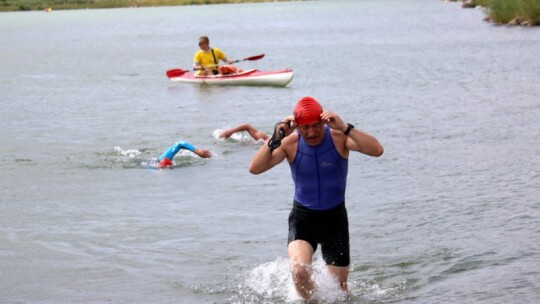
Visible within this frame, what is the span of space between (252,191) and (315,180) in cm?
668

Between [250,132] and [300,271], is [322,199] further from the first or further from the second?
[250,132]

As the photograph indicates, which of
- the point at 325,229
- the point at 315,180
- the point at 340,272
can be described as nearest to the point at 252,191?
the point at 340,272

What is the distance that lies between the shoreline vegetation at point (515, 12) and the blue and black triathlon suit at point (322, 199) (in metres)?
40.9

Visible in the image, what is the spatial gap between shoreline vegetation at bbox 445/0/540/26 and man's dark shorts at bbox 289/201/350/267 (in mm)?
40883

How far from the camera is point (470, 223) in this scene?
1263 centimetres

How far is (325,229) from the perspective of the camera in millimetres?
8797

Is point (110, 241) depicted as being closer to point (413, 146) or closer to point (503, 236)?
point (503, 236)

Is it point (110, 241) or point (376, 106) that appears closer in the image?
point (110, 241)

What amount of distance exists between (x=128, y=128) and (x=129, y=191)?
24.6 feet

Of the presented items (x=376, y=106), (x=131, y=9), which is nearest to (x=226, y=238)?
(x=376, y=106)

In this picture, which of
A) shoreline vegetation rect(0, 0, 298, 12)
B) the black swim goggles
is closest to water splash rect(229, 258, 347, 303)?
the black swim goggles

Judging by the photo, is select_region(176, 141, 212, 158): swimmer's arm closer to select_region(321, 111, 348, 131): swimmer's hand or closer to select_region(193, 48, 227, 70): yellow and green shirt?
select_region(321, 111, 348, 131): swimmer's hand

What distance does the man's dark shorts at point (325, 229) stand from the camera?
8766 millimetres

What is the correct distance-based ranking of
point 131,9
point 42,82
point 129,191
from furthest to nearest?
point 131,9
point 42,82
point 129,191
